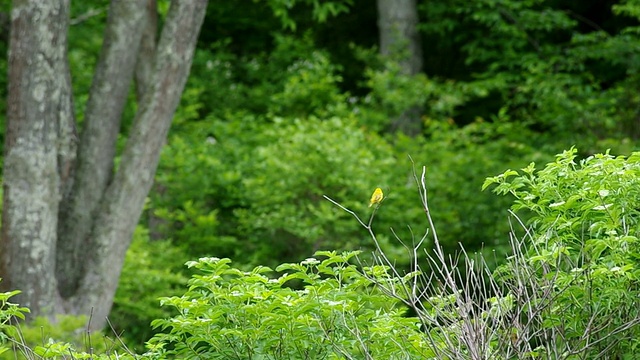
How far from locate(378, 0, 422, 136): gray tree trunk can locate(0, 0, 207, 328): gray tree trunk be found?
23.0ft

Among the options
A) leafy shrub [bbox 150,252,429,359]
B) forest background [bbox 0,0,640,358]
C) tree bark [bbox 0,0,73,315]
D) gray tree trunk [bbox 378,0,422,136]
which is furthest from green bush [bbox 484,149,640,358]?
gray tree trunk [bbox 378,0,422,136]

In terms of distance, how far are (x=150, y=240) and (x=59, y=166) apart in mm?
3466

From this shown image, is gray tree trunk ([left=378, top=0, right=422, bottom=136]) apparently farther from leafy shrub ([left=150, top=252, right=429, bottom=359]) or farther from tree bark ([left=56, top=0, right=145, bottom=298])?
leafy shrub ([left=150, top=252, right=429, bottom=359])

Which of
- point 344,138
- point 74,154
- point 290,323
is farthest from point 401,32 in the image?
point 290,323

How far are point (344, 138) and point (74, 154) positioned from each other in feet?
11.7

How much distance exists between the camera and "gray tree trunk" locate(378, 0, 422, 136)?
578 inches

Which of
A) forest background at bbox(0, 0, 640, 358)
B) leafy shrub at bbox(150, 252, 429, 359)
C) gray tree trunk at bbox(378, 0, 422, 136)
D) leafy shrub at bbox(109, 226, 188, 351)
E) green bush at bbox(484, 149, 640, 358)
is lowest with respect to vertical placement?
leafy shrub at bbox(109, 226, 188, 351)

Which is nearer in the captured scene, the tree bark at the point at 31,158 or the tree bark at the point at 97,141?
the tree bark at the point at 31,158

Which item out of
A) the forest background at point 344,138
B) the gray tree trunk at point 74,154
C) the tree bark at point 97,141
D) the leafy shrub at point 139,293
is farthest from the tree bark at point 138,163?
the leafy shrub at point 139,293

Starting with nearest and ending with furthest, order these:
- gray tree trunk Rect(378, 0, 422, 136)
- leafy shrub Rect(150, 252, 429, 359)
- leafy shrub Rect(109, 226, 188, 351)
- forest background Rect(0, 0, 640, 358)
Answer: leafy shrub Rect(150, 252, 429, 359)
leafy shrub Rect(109, 226, 188, 351)
forest background Rect(0, 0, 640, 358)
gray tree trunk Rect(378, 0, 422, 136)

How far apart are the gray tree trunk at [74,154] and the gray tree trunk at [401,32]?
23.0 ft

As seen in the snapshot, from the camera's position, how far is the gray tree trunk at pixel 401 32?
48.1ft

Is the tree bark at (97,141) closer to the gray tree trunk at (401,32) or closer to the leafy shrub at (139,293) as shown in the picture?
the leafy shrub at (139,293)

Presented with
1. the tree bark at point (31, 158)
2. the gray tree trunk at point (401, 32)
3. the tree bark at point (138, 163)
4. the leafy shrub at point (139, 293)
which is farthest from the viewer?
the gray tree trunk at point (401, 32)
